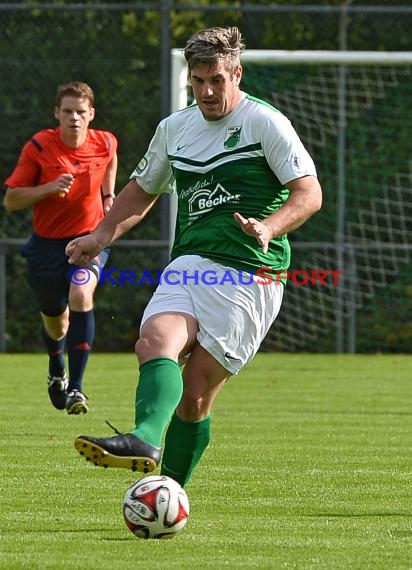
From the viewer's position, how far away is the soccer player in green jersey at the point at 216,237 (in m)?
5.04

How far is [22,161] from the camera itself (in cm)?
951

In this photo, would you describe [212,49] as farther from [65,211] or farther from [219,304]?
[65,211]

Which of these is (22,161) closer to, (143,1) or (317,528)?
(317,528)

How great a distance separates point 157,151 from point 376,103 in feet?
33.8

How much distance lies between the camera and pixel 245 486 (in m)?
6.20

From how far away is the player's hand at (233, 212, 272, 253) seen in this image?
4734 millimetres

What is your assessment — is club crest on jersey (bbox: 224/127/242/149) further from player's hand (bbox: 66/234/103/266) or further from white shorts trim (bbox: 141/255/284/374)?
player's hand (bbox: 66/234/103/266)

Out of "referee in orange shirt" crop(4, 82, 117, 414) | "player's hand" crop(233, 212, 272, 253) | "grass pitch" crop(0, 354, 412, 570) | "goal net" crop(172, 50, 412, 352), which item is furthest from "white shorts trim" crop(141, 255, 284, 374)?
"goal net" crop(172, 50, 412, 352)

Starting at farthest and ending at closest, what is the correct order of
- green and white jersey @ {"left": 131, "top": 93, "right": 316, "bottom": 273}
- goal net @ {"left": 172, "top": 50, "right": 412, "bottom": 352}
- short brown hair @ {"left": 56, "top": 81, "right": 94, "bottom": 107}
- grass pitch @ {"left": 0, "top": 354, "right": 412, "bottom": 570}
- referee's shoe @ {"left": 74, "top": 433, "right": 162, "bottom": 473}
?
1. goal net @ {"left": 172, "top": 50, "right": 412, "bottom": 352}
2. short brown hair @ {"left": 56, "top": 81, "right": 94, "bottom": 107}
3. green and white jersey @ {"left": 131, "top": 93, "right": 316, "bottom": 273}
4. grass pitch @ {"left": 0, "top": 354, "right": 412, "bottom": 570}
5. referee's shoe @ {"left": 74, "top": 433, "right": 162, "bottom": 473}

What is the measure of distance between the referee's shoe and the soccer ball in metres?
0.28

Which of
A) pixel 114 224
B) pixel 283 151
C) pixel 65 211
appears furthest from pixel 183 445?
pixel 65 211

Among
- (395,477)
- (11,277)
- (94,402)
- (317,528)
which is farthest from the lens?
(11,277)

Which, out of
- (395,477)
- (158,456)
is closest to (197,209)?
(158,456)

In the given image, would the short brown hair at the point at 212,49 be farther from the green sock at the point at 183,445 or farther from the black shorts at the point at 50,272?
the black shorts at the point at 50,272
